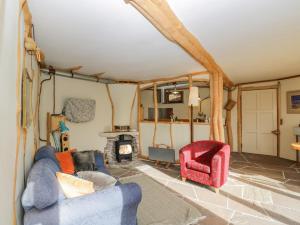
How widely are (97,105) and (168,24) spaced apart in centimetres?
352

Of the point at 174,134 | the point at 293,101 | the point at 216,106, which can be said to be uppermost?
the point at 293,101

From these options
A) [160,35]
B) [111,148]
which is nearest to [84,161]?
[111,148]

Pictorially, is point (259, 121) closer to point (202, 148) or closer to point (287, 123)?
point (287, 123)

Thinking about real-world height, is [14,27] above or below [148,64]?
below

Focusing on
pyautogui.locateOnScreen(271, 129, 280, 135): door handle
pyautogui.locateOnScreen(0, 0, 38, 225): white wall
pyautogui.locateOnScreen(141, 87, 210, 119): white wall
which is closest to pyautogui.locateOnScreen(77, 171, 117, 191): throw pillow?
pyautogui.locateOnScreen(0, 0, 38, 225): white wall

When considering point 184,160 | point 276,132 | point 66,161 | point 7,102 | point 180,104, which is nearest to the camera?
point 7,102

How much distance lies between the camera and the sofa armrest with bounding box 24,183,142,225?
1.49 meters

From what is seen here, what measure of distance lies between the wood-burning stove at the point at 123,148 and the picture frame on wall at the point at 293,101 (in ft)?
15.3

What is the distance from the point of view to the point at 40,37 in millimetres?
Result: 2545

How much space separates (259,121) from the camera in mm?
6051

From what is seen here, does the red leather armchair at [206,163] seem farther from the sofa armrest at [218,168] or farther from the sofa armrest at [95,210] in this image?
the sofa armrest at [95,210]

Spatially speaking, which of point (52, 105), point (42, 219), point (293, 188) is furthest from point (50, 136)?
point (293, 188)

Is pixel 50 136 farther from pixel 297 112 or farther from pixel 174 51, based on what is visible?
pixel 297 112

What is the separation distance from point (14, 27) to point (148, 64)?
2.77 m
